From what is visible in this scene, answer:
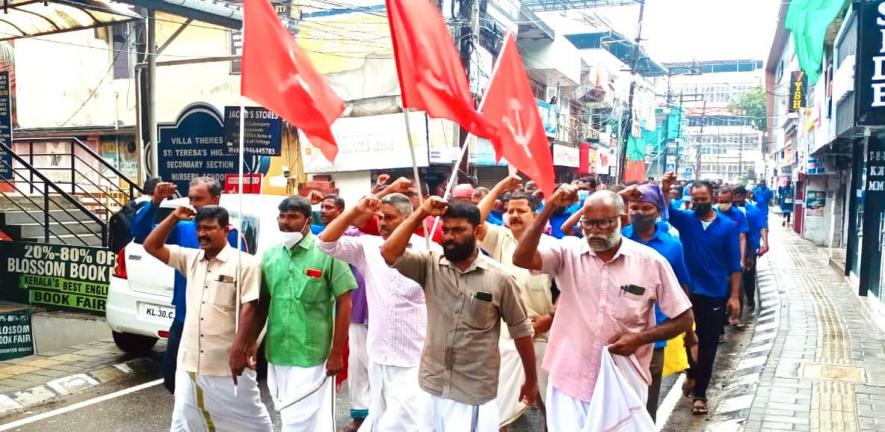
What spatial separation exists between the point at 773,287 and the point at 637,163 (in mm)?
33314

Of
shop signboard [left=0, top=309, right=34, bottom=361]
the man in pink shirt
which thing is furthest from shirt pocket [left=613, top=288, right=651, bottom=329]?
shop signboard [left=0, top=309, right=34, bottom=361]

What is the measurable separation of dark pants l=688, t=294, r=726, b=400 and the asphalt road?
270mm

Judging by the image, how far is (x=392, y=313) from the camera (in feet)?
15.2

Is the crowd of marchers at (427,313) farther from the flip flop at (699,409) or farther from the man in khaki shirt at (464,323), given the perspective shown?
the flip flop at (699,409)

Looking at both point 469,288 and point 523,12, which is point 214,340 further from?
point 523,12

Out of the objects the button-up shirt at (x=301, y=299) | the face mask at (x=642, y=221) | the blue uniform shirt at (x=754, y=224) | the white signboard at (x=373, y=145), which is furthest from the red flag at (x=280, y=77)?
the white signboard at (x=373, y=145)

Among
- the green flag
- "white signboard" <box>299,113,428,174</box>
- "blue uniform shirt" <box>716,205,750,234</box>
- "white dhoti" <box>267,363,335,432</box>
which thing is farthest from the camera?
"white signboard" <box>299,113,428,174</box>

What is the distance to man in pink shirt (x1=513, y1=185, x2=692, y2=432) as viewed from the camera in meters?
3.69

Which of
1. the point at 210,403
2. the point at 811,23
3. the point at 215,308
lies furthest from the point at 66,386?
the point at 811,23

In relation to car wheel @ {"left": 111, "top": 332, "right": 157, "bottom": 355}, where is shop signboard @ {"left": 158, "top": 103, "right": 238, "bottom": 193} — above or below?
above

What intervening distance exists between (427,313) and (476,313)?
0.30 meters

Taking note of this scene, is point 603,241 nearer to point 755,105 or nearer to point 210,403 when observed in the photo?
point 210,403

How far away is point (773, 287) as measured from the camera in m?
13.8

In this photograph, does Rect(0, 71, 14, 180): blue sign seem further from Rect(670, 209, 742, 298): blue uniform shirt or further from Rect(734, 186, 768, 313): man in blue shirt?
Rect(734, 186, 768, 313): man in blue shirt
